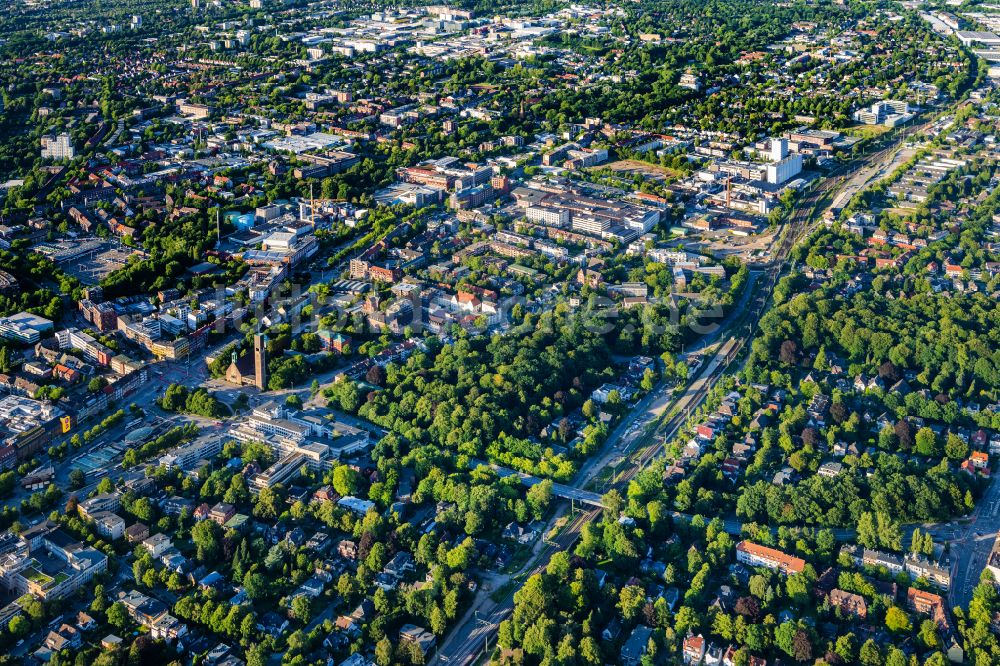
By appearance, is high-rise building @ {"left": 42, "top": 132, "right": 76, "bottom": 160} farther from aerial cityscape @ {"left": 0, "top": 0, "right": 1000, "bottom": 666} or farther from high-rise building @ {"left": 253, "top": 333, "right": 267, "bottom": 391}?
high-rise building @ {"left": 253, "top": 333, "right": 267, "bottom": 391}

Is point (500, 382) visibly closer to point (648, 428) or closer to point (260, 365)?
point (648, 428)

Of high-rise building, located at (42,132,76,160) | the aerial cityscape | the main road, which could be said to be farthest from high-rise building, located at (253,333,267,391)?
high-rise building, located at (42,132,76,160)

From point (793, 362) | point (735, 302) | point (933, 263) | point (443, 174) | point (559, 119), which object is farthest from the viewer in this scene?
point (559, 119)

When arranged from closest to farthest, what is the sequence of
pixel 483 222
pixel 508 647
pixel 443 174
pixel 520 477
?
pixel 508 647, pixel 520 477, pixel 483 222, pixel 443 174

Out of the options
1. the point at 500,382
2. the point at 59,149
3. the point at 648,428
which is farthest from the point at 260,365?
the point at 59,149

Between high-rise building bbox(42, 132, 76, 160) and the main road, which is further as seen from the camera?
high-rise building bbox(42, 132, 76, 160)

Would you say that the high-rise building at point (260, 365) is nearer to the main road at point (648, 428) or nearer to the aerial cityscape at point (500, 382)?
the aerial cityscape at point (500, 382)

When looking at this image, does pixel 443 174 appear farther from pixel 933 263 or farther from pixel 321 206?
pixel 933 263

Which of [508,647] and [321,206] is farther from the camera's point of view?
[321,206]

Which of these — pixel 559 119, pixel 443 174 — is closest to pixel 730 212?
pixel 443 174
